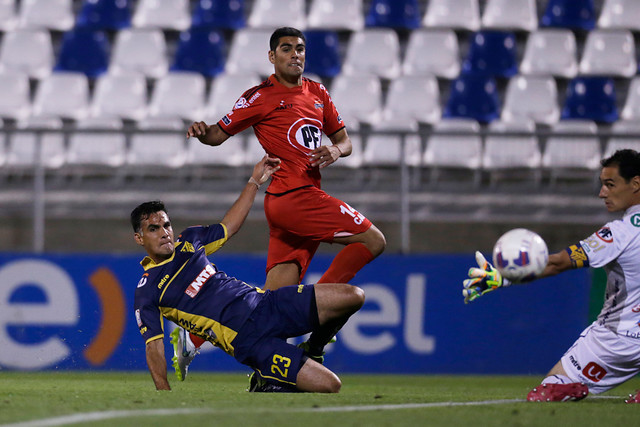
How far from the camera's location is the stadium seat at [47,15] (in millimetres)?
12359

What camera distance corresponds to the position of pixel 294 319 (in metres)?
5.62

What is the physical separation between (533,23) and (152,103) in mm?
5180

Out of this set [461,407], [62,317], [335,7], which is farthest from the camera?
[335,7]

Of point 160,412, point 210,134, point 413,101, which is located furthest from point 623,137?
point 160,412

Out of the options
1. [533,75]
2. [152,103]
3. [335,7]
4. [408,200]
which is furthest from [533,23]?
[152,103]

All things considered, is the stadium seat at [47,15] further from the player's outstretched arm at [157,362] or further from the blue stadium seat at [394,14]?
Answer: the player's outstretched arm at [157,362]

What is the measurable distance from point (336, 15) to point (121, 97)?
10.1 ft

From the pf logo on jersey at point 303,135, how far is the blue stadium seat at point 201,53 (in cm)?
592

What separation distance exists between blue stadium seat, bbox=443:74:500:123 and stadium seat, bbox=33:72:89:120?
466 cm

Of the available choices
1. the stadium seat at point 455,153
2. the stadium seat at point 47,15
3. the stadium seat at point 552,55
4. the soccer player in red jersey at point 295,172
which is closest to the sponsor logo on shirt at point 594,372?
the soccer player in red jersey at point 295,172

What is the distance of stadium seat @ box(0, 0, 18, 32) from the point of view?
1241 cm

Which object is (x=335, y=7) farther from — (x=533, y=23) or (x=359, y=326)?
(x=359, y=326)

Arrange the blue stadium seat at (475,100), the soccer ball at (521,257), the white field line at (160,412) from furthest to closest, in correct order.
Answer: the blue stadium seat at (475,100)
the soccer ball at (521,257)
the white field line at (160,412)

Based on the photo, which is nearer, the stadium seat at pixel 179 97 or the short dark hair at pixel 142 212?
the short dark hair at pixel 142 212
